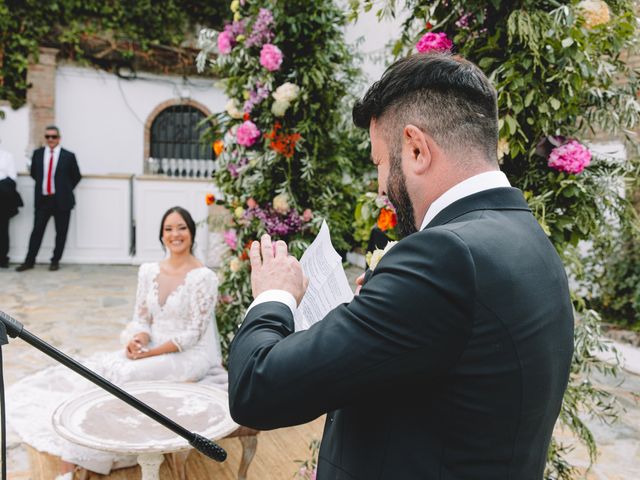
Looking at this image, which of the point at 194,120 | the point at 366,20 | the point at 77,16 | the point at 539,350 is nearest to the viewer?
the point at 539,350

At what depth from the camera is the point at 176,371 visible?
11.6ft

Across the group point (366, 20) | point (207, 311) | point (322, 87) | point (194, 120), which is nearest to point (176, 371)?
point (207, 311)

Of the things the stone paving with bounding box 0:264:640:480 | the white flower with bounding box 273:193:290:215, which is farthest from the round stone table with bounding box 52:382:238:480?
the white flower with bounding box 273:193:290:215

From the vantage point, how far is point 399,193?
109 cm

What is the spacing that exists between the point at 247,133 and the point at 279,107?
0.28 metres

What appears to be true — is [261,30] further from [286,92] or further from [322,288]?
[322,288]

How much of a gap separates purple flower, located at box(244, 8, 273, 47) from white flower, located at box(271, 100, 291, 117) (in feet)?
1.32

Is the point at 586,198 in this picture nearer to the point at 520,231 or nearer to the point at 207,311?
the point at 520,231

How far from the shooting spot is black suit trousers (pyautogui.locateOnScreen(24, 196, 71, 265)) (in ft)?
28.4

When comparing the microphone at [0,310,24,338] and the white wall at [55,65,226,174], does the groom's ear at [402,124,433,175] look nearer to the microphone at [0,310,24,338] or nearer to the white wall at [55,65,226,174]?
the microphone at [0,310,24,338]

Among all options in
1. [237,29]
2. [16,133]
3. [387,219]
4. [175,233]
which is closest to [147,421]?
[175,233]

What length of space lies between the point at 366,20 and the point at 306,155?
573 cm

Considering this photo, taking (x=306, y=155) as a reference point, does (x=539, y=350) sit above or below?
below

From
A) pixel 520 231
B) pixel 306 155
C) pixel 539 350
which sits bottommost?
pixel 539 350
